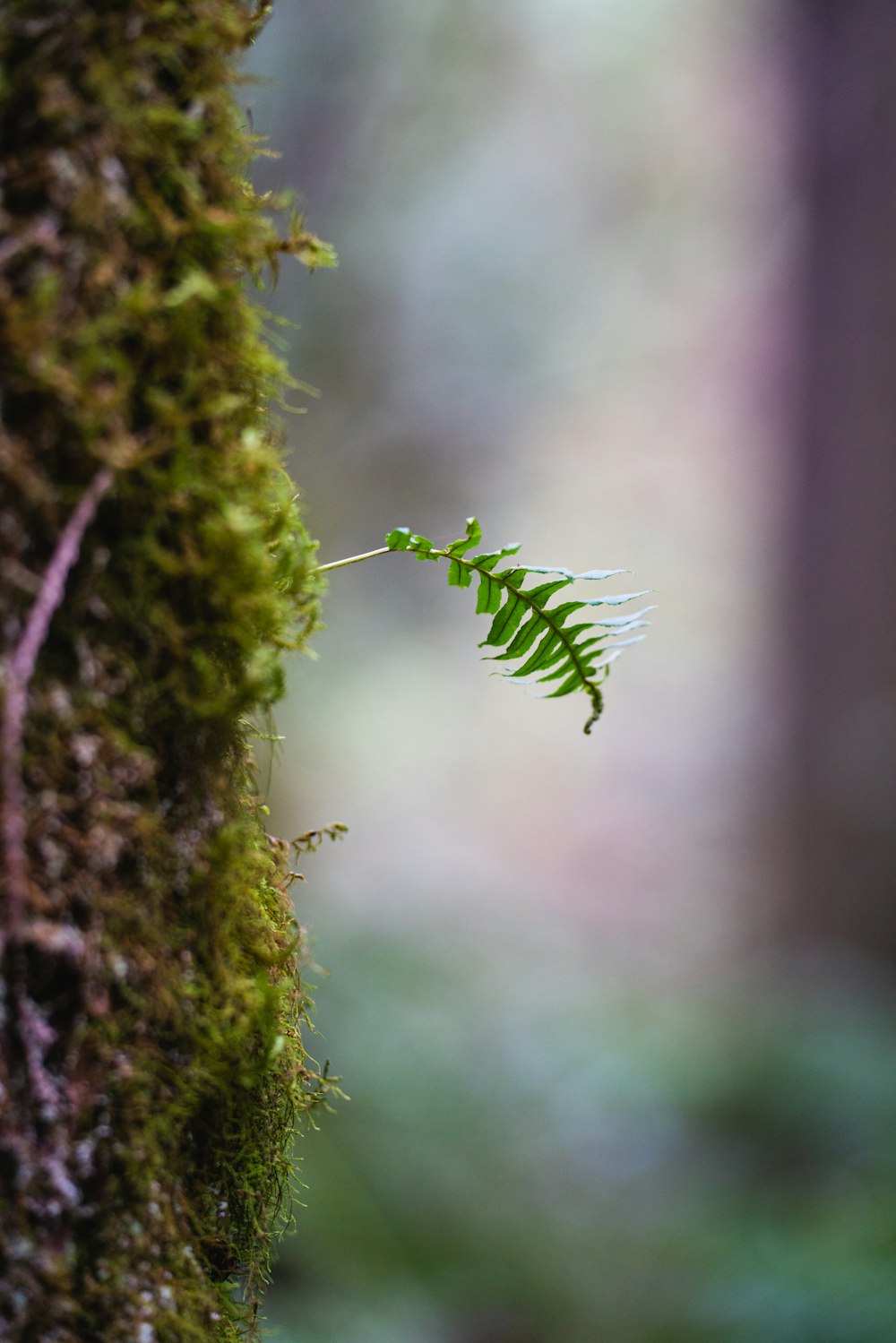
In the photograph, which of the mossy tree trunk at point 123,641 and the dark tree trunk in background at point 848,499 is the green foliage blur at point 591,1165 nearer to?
the dark tree trunk in background at point 848,499

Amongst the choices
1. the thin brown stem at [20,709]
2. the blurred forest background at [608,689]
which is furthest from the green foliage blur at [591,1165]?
the thin brown stem at [20,709]

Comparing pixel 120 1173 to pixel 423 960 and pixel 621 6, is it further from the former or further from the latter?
pixel 621 6

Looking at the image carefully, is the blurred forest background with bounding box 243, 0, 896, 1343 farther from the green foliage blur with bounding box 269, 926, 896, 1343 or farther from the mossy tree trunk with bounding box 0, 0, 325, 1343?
the mossy tree trunk with bounding box 0, 0, 325, 1343

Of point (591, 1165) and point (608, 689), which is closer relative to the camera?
point (591, 1165)

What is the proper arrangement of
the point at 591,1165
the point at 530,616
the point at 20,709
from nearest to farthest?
the point at 20,709 → the point at 530,616 → the point at 591,1165

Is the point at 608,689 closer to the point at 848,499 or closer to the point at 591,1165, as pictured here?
the point at 848,499

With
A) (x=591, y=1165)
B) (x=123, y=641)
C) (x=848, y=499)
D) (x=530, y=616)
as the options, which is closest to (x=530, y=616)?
(x=530, y=616)

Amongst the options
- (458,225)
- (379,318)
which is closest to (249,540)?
(379,318)
